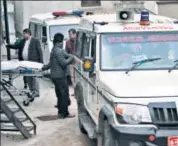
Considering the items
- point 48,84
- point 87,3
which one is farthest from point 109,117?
point 87,3

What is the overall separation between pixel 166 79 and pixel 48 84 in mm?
8441

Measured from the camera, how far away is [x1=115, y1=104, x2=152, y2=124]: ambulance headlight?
6023mm

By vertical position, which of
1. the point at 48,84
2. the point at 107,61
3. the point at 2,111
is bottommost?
the point at 48,84

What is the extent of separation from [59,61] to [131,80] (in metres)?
3.36

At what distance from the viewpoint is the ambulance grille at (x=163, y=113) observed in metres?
6.00

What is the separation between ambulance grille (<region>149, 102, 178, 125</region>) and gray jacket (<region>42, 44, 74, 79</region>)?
379cm

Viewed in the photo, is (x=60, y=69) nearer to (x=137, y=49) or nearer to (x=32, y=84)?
(x=32, y=84)

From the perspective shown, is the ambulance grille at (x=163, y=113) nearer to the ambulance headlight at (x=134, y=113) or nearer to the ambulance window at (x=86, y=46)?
the ambulance headlight at (x=134, y=113)

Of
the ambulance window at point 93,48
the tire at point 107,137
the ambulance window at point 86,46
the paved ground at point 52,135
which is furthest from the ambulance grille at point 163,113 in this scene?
the paved ground at point 52,135

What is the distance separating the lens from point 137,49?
7.17m

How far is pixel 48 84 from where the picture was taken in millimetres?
14844

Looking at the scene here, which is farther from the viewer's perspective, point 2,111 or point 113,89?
point 2,111

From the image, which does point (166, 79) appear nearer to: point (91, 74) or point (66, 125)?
point (91, 74)

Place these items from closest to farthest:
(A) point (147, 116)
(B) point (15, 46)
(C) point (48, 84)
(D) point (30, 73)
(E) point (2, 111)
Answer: (A) point (147, 116) → (E) point (2, 111) → (D) point (30, 73) → (B) point (15, 46) → (C) point (48, 84)
